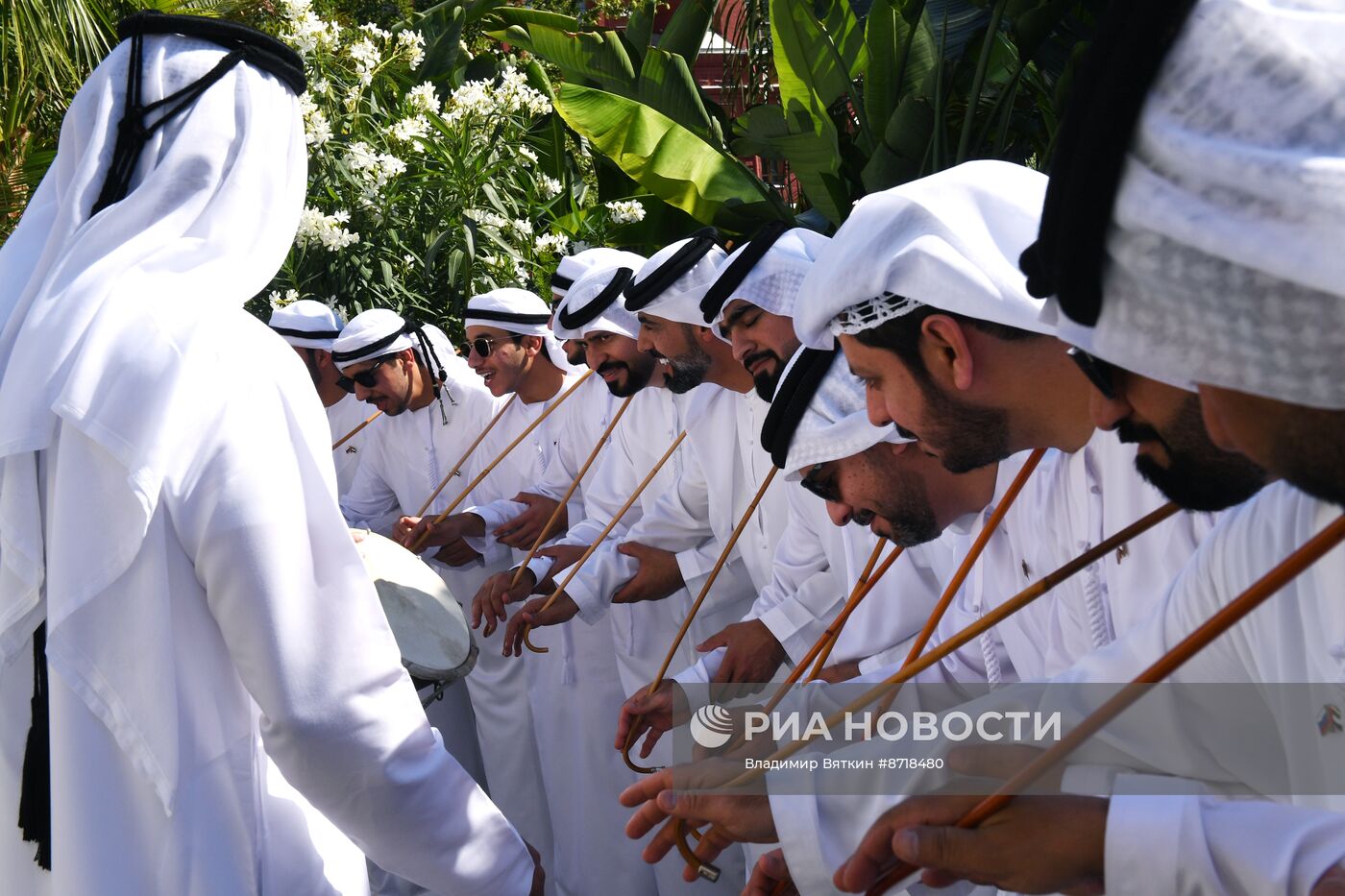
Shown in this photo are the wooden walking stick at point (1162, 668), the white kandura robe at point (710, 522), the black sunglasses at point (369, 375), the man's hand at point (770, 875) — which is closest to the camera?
the wooden walking stick at point (1162, 668)

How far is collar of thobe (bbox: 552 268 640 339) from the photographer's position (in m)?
5.25

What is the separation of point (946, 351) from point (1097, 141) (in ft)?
3.72

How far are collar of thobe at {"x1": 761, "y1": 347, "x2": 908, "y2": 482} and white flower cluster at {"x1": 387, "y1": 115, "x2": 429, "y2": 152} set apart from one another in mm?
4340

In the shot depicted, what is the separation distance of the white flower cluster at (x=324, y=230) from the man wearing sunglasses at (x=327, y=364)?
1.18ft

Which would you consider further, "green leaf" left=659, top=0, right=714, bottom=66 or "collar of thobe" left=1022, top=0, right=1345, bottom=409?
"green leaf" left=659, top=0, right=714, bottom=66

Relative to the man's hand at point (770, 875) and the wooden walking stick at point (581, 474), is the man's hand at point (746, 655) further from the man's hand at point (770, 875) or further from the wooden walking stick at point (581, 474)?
the wooden walking stick at point (581, 474)

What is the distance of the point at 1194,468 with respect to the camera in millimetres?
1553

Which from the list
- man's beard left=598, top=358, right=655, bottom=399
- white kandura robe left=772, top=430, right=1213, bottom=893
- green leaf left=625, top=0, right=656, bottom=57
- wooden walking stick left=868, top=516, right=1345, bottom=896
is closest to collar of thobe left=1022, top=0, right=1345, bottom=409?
wooden walking stick left=868, top=516, right=1345, bottom=896

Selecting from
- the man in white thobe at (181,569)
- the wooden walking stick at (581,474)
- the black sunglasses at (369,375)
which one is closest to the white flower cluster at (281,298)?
the black sunglasses at (369,375)

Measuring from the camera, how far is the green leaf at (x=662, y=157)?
7215 millimetres

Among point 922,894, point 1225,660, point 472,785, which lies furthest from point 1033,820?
point 472,785

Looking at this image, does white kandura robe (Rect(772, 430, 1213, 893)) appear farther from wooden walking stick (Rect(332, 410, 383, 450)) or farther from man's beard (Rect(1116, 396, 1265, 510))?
wooden walking stick (Rect(332, 410, 383, 450))

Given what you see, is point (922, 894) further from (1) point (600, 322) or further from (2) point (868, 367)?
(1) point (600, 322)

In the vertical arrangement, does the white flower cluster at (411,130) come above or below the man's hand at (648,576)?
above
